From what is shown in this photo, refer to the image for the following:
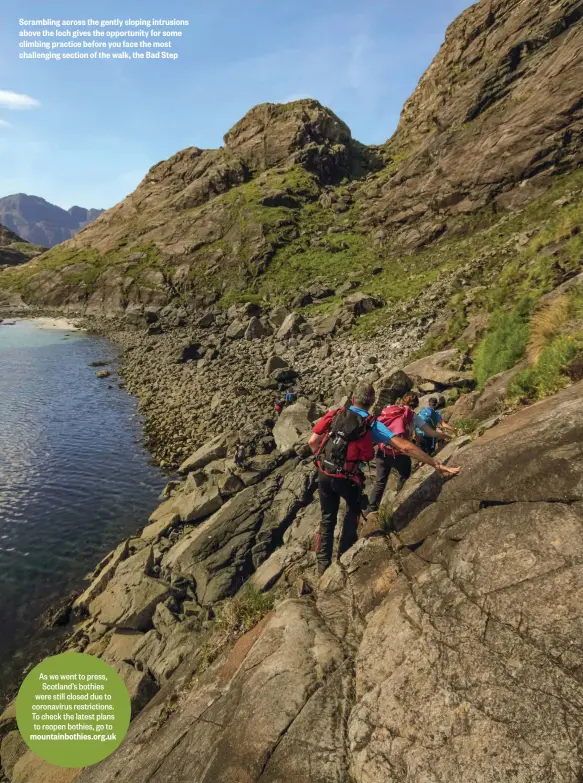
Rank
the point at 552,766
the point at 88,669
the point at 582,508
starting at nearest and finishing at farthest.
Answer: the point at 552,766
the point at 582,508
the point at 88,669

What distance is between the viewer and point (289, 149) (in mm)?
97062

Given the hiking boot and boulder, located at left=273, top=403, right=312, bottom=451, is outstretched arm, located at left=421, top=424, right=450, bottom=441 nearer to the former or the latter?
the hiking boot

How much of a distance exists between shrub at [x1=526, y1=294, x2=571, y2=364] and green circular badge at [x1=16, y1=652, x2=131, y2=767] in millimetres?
12524

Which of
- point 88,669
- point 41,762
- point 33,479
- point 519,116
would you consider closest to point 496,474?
point 88,669

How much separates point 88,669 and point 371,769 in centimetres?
852

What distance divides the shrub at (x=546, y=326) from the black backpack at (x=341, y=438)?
569 centimetres

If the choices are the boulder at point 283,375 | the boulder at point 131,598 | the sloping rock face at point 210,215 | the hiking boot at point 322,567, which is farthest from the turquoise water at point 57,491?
the sloping rock face at point 210,215

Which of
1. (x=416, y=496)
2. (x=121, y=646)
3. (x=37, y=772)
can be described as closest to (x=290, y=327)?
(x=121, y=646)

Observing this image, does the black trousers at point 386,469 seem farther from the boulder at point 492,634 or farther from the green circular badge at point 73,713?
the green circular badge at point 73,713

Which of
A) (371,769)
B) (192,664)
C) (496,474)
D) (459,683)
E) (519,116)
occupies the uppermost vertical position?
(519,116)

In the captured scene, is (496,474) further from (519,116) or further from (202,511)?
(519,116)

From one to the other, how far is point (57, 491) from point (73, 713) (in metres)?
14.8

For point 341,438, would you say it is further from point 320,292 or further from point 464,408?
point 320,292

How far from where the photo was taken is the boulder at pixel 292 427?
1856cm
